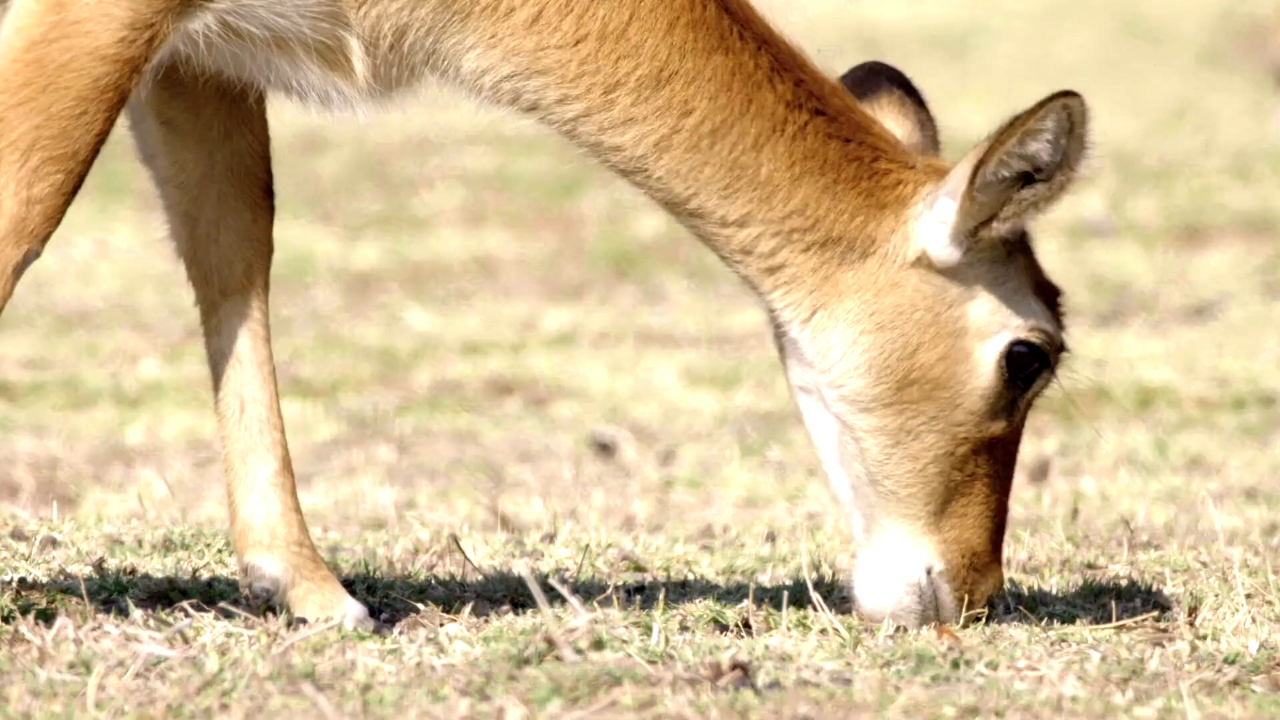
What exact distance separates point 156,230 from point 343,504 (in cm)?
863

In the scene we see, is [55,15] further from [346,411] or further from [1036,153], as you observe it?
[346,411]

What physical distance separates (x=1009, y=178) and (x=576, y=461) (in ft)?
15.1

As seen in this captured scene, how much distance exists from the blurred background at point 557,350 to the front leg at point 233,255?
513mm

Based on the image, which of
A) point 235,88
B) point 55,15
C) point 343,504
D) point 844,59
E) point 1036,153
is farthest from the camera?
point 844,59

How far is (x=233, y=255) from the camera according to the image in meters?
6.25

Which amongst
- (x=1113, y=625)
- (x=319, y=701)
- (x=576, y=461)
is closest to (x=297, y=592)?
(x=319, y=701)

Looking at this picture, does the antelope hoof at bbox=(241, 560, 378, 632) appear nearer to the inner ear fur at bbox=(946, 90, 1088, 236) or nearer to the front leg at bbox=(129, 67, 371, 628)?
the front leg at bbox=(129, 67, 371, 628)

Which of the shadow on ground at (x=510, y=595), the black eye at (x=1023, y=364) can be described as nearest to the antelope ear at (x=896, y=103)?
the black eye at (x=1023, y=364)

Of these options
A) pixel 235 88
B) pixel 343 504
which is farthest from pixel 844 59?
pixel 235 88

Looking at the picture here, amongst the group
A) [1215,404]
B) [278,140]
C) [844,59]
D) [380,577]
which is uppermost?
[844,59]

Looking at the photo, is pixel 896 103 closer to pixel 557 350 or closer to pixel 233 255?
pixel 233 255

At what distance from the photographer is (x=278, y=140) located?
19750mm

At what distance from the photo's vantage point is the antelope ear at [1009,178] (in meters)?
5.13

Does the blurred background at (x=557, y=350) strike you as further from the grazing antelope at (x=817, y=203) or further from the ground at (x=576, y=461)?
the grazing antelope at (x=817, y=203)
